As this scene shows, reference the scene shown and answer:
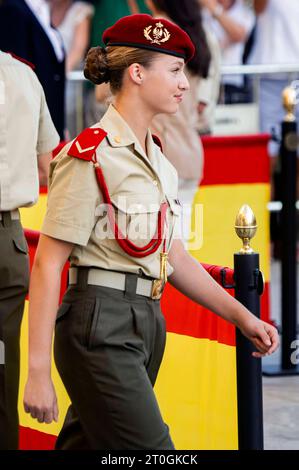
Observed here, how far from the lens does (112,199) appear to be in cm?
351

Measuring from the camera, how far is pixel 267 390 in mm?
6543

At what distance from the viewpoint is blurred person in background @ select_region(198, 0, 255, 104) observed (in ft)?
35.8

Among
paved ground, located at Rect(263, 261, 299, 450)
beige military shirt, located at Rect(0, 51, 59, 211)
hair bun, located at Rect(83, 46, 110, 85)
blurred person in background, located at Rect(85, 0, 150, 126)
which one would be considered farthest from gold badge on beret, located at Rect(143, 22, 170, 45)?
blurred person in background, located at Rect(85, 0, 150, 126)

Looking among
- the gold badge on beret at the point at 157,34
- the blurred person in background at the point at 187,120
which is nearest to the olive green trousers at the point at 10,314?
the gold badge on beret at the point at 157,34

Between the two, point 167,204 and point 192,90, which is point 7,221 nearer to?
point 167,204

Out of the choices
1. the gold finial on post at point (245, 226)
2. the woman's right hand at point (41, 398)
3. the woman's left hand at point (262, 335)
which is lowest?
the woman's right hand at point (41, 398)

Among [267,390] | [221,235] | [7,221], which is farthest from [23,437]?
[221,235]

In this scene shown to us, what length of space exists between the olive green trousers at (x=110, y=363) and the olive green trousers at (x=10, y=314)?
0.89m

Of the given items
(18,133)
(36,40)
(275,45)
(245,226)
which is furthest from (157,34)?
(275,45)

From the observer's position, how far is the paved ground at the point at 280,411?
549 centimetres

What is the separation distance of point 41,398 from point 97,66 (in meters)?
1.03

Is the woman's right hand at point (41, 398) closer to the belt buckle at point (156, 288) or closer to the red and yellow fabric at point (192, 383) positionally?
the belt buckle at point (156, 288)

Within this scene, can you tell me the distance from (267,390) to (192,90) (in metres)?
1.91

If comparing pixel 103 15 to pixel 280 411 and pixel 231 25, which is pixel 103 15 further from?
pixel 280 411
